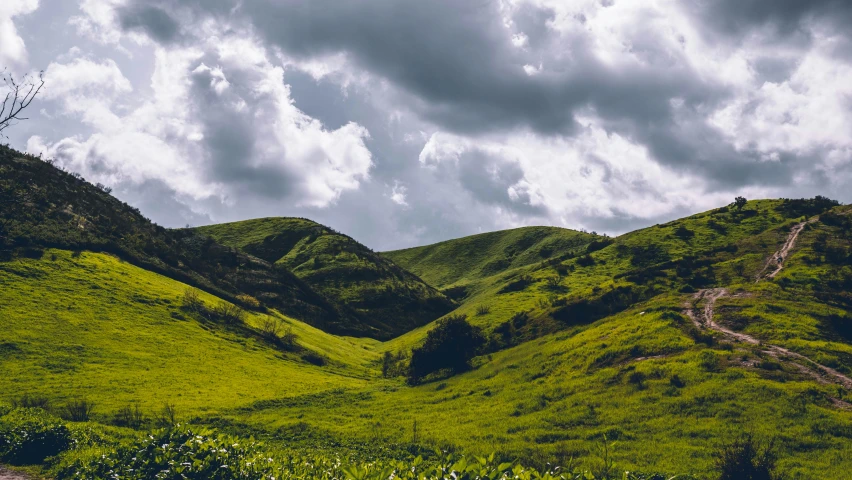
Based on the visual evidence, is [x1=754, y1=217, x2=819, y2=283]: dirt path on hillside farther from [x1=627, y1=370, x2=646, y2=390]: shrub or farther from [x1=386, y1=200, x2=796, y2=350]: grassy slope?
[x1=627, y1=370, x2=646, y2=390]: shrub

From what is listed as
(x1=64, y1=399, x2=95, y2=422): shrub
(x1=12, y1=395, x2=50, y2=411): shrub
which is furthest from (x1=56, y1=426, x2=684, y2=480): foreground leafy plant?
(x1=12, y1=395, x2=50, y2=411): shrub

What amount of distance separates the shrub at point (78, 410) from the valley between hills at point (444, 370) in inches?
13.3

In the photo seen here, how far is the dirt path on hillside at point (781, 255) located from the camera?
192 ft

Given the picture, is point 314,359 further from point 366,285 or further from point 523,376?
point 366,285

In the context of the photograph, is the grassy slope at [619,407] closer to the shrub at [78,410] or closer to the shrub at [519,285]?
the shrub at [78,410]

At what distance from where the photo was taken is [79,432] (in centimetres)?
2119

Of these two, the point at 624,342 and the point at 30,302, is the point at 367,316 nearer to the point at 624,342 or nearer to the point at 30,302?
the point at 30,302

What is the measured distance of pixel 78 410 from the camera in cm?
3788

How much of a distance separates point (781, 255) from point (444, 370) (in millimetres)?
48051

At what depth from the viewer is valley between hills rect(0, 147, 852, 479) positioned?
70.2 feet

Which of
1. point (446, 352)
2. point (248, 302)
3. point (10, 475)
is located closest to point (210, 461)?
point (10, 475)

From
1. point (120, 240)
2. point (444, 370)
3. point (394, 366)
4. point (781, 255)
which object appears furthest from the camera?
point (120, 240)

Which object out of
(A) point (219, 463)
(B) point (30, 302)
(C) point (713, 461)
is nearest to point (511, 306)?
(C) point (713, 461)

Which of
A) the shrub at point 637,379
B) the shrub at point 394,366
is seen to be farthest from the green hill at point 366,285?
the shrub at point 637,379
